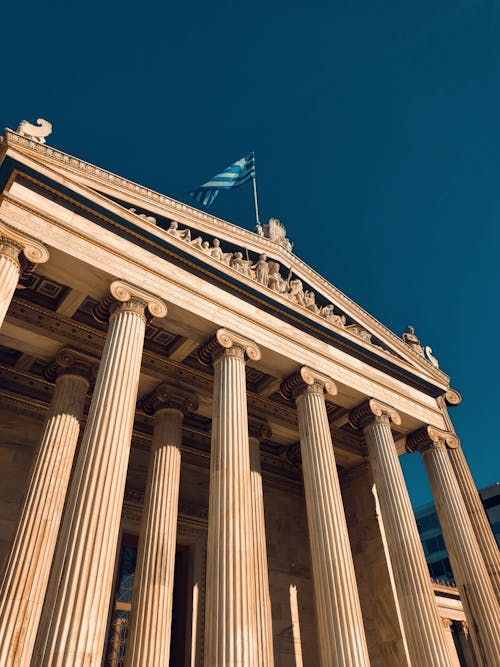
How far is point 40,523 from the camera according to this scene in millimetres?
15547

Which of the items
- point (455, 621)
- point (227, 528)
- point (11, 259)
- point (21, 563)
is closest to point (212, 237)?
point (11, 259)

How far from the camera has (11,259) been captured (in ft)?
50.5

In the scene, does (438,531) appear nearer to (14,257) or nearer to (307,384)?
(307,384)

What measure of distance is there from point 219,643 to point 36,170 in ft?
50.3

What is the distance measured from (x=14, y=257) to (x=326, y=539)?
13.7m

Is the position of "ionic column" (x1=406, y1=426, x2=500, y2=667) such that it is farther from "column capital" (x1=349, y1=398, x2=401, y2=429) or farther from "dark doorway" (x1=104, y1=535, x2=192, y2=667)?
"dark doorway" (x1=104, y1=535, x2=192, y2=667)

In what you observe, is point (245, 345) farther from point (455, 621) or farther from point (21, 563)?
point (455, 621)

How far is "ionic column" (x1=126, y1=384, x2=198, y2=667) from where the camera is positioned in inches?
613

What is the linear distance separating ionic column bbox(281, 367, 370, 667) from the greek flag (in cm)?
1136

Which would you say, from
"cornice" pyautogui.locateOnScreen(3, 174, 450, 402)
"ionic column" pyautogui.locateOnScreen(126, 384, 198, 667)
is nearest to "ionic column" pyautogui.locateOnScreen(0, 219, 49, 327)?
"cornice" pyautogui.locateOnScreen(3, 174, 450, 402)

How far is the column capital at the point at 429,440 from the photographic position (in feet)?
84.7

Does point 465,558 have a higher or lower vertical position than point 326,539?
higher

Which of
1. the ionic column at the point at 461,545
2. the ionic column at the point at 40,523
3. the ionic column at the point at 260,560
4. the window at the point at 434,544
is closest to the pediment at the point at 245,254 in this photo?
the ionic column at the point at 461,545

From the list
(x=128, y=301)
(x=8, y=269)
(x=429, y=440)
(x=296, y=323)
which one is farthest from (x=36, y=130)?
(x=429, y=440)
